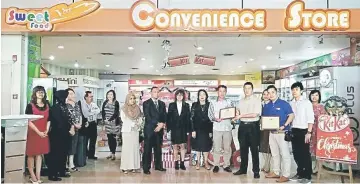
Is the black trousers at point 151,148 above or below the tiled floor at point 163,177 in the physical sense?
above

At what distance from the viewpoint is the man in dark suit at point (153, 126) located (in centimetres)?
640

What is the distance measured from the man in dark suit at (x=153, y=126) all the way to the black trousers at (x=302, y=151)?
2161 mm

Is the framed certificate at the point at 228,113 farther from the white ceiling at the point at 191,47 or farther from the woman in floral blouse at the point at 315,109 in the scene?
the white ceiling at the point at 191,47

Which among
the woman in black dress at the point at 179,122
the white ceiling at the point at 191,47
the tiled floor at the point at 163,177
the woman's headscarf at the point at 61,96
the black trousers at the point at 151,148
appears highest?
the white ceiling at the point at 191,47

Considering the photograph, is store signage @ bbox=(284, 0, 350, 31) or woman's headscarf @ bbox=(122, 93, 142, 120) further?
woman's headscarf @ bbox=(122, 93, 142, 120)

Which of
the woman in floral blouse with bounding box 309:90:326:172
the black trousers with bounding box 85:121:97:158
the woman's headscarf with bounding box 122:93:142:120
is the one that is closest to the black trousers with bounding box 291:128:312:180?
the woman in floral blouse with bounding box 309:90:326:172

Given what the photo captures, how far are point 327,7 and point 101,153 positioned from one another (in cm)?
566

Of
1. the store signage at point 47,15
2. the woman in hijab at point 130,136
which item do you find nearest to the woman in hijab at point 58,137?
the woman in hijab at point 130,136

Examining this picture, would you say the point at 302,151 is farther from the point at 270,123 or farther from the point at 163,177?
the point at 163,177

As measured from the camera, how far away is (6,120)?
4.59 m

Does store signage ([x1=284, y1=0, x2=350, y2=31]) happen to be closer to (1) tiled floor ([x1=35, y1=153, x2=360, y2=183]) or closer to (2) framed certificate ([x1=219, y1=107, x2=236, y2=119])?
(2) framed certificate ([x1=219, y1=107, x2=236, y2=119])

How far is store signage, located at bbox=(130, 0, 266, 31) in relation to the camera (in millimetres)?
6129

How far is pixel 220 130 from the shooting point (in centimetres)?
640

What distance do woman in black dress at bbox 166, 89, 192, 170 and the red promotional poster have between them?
2127mm
